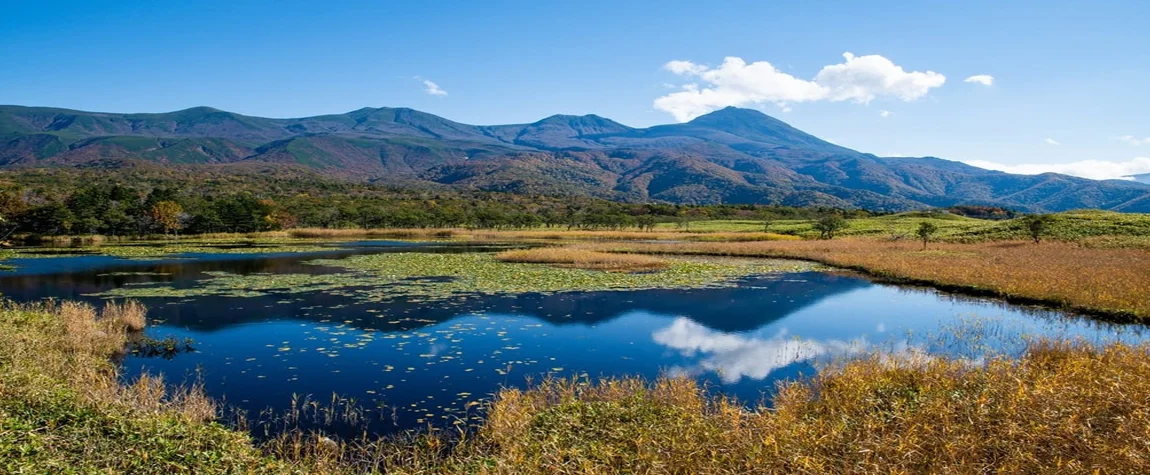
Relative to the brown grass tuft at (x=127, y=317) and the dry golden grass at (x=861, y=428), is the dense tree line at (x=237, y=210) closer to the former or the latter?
the brown grass tuft at (x=127, y=317)

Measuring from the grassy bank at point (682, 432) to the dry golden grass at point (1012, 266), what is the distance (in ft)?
62.3

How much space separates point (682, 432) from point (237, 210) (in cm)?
12087

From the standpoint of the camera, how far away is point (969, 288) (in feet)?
122

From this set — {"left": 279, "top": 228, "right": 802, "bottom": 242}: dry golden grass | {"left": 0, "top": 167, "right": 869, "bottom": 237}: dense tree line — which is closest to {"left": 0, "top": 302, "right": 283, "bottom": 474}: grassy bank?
{"left": 0, "top": 167, "right": 869, "bottom": 237}: dense tree line

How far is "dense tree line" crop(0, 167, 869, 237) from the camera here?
3703 inches

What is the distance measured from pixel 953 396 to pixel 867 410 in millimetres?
1812

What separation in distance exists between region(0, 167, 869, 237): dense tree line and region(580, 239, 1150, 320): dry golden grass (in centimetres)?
6987

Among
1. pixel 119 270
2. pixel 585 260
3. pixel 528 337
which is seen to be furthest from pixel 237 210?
pixel 528 337

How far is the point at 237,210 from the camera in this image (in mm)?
112250

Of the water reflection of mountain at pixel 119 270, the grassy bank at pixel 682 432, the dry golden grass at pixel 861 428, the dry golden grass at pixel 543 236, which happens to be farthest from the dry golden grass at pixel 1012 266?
the water reflection of mountain at pixel 119 270

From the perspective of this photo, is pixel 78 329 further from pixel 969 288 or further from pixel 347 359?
pixel 969 288

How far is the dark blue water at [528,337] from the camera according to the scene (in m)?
17.6

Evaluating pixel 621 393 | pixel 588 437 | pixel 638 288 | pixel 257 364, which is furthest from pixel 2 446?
pixel 638 288

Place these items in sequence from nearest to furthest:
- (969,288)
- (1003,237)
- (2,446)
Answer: (2,446) < (969,288) < (1003,237)
